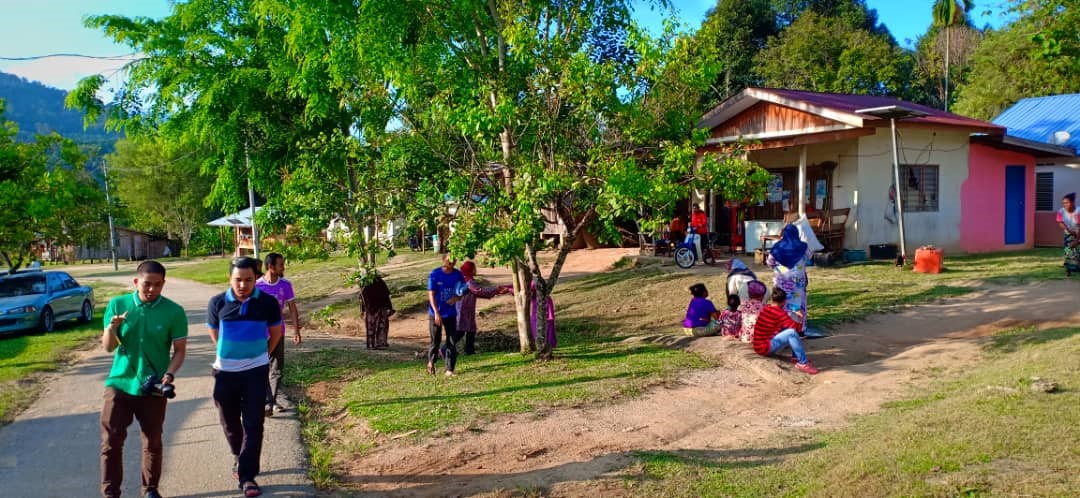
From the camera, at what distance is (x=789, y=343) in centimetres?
938

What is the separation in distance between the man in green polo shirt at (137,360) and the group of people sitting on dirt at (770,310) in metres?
6.70

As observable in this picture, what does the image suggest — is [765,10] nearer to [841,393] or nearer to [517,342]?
[517,342]

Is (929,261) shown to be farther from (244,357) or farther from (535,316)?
(244,357)

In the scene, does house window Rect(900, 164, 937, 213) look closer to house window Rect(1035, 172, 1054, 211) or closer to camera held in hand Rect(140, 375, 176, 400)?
house window Rect(1035, 172, 1054, 211)

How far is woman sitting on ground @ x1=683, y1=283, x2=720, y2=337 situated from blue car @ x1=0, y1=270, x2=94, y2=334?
532 inches

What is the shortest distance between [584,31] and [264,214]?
15.9ft

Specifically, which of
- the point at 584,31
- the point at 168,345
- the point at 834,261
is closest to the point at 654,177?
the point at 584,31

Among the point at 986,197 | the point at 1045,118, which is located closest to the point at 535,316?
the point at 986,197

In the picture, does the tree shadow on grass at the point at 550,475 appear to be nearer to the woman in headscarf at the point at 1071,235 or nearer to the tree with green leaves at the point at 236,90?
the tree with green leaves at the point at 236,90

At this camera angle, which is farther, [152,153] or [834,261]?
[152,153]

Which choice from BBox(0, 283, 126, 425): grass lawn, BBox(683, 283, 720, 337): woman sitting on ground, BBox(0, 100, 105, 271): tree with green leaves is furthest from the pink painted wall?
BBox(0, 100, 105, 271): tree with green leaves

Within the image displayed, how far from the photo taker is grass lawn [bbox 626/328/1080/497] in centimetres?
478

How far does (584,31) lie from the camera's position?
33.1ft

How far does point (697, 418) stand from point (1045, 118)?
24.3 m
